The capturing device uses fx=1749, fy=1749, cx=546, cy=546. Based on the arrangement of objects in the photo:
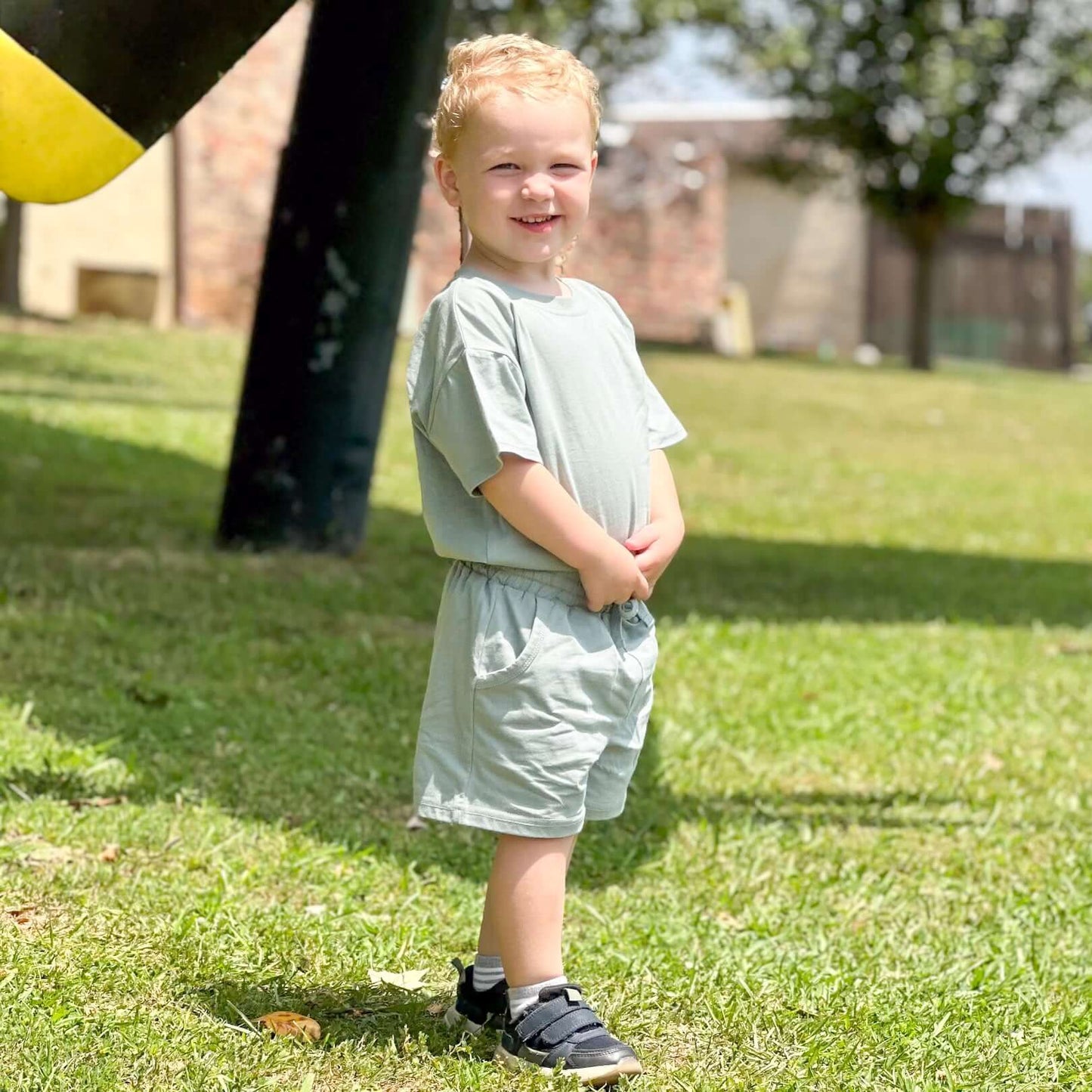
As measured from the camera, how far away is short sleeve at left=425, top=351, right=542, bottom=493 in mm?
2344

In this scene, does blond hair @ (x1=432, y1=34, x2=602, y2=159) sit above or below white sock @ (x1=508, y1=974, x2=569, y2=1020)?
above

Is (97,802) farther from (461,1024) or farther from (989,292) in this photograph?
(989,292)

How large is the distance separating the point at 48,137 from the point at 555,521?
127 centimetres

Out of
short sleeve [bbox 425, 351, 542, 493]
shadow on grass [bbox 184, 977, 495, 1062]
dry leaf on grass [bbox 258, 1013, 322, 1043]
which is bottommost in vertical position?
shadow on grass [bbox 184, 977, 495, 1062]

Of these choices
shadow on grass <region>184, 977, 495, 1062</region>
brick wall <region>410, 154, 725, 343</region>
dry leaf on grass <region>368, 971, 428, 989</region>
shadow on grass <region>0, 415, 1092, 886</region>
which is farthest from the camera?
brick wall <region>410, 154, 725, 343</region>

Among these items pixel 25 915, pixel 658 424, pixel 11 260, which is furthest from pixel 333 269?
pixel 11 260

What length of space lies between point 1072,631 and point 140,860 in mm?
4148

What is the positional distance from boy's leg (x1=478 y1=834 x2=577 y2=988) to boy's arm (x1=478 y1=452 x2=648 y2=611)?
14.6 inches

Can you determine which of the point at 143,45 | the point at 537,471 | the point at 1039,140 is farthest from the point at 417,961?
the point at 1039,140

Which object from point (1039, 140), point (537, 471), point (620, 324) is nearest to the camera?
point (537, 471)

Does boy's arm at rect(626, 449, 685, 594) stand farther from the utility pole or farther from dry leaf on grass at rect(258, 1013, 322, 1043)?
the utility pole

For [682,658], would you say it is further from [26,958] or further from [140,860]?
[26,958]

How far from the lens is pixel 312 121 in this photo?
6.04 meters

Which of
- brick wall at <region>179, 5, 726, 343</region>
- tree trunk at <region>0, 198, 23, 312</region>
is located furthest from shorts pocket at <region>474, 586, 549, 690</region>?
tree trunk at <region>0, 198, 23, 312</region>
